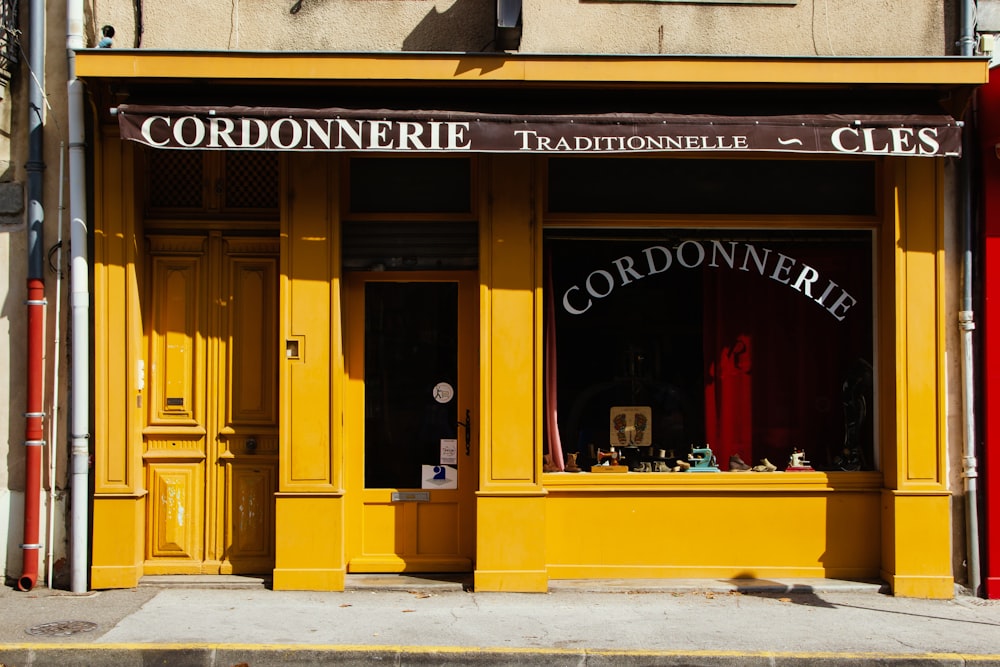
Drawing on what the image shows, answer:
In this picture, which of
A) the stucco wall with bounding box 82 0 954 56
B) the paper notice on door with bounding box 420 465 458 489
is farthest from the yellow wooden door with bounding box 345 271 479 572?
the stucco wall with bounding box 82 0 954 56

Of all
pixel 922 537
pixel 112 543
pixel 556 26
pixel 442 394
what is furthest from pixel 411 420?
pixel 922 537

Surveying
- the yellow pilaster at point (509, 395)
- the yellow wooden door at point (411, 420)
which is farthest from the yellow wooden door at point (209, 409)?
the yellow pilaster at point (509, 395)

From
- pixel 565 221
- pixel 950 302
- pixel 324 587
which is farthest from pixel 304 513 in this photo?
pixel 950 302

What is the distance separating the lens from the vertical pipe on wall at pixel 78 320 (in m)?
8.55

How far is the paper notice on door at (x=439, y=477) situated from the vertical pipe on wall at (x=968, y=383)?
13.2 feet

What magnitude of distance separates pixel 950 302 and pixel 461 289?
3875 mm

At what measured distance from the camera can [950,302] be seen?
895 centimetres

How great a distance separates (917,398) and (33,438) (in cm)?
681

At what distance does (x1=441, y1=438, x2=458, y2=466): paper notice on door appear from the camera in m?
9.19

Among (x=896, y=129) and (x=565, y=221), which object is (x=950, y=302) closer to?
(x=896, y=129)

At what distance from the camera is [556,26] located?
8.77 m

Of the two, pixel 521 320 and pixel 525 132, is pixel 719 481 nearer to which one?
pixel 521 320

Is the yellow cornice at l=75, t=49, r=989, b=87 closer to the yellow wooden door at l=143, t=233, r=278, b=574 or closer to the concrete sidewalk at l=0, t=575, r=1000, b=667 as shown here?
the yellow wooden door at l=143, t=233, r=278, b=574

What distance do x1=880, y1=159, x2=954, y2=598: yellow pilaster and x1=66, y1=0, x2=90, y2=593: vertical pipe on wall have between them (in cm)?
621
